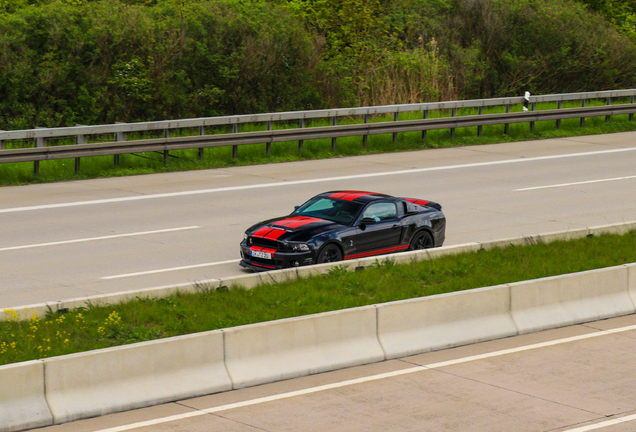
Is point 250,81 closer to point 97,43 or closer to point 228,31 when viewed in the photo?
point 228,31

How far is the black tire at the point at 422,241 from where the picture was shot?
15523 millimetres

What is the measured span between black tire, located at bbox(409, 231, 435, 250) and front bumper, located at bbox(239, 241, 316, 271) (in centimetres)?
227

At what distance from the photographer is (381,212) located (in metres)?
15.2

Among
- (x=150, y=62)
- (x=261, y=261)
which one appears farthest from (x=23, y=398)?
(x=150, y=62)

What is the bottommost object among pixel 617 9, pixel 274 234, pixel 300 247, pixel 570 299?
pixel 570 299

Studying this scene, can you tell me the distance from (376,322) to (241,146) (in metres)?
15.9

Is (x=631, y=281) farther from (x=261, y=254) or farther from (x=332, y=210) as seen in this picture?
(x=261, y=254)

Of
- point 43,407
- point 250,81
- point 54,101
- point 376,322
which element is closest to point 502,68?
point 250,81

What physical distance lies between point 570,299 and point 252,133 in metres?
13.7

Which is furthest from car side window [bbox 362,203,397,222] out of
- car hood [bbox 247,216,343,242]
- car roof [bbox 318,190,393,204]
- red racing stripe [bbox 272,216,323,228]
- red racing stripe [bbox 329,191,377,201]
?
red racing stripe [bbox 272,216,323,228]

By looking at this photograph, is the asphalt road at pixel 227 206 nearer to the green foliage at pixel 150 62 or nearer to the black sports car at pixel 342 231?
the black sports car at pixel 342 231

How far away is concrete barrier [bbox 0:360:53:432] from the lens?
27.3 ft

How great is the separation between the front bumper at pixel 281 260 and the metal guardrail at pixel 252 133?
9059 millimetres

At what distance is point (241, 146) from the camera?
2620cm
